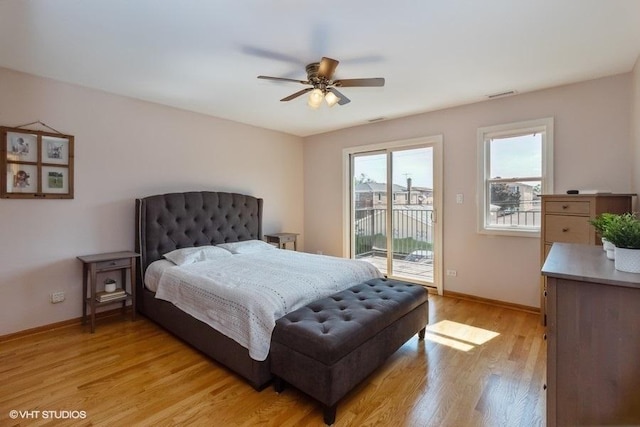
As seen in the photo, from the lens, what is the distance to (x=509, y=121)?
354 cm

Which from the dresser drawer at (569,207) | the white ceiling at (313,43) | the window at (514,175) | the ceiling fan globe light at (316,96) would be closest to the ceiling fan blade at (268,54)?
the white ceiling at (313,43)

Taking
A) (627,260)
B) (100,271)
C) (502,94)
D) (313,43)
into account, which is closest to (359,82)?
(313,43)

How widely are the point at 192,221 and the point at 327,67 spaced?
2.57m

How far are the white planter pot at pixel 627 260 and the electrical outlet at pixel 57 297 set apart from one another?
4.30 metres

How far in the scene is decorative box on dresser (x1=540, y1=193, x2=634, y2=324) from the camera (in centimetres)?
265

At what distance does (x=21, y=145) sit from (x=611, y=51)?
17.0 feet

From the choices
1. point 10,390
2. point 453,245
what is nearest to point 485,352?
point 453,245

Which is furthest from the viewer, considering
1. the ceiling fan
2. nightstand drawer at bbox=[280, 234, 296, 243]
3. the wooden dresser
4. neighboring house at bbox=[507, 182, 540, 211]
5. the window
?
nightstand drawer at bbox=[280, 234, 296, 243]

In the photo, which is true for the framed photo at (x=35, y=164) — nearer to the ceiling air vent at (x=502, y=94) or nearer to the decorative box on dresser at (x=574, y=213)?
the ceiling air vent at (x=502, y=94)

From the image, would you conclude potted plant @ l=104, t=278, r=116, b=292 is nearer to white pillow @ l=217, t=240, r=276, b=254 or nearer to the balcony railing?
white pillow @ l=217, t=240, r=276, b=254

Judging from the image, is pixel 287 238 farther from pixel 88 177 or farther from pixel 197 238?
pixel 88 177

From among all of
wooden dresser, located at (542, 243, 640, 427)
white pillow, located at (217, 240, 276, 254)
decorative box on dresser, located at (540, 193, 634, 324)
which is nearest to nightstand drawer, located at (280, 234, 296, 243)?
white pillow, located at (217, 240, 276, 254)

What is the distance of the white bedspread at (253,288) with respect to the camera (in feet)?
6.90

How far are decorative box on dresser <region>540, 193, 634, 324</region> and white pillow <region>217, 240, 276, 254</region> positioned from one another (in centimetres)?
314
